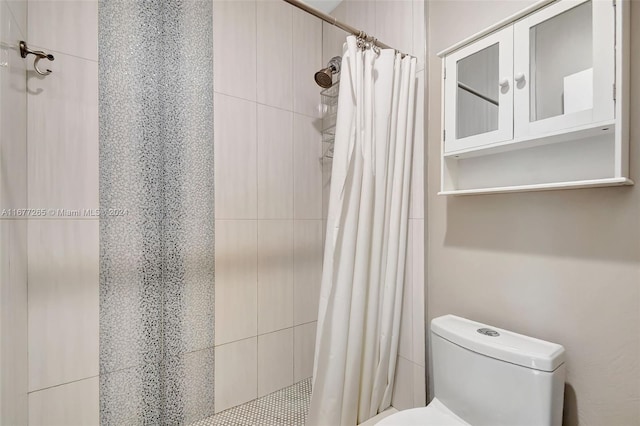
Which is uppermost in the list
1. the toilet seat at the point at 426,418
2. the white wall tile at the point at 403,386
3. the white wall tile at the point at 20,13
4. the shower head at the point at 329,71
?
the shower head at the point at 329,71

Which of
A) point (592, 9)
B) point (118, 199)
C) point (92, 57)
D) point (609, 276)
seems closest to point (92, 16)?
point (92, 57)

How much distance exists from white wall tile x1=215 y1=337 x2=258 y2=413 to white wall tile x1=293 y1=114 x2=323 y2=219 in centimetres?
72

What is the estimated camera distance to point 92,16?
1146 millimetres

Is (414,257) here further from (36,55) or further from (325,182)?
(36,55)

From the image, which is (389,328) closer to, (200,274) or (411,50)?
(200,274)

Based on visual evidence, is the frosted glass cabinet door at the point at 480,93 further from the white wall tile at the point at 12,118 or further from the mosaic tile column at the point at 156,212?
the white wall tile at the point at 12,118

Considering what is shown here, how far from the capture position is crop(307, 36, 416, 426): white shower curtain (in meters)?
1.21

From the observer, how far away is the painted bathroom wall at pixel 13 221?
2.63 feet

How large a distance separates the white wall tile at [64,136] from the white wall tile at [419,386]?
1.48 metres

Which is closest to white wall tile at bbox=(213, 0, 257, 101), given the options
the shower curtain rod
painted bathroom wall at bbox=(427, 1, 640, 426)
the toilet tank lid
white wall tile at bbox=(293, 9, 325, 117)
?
white wall tile at bbox=(293, 9, 325, 117)

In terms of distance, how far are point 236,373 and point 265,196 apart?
0.88 meters

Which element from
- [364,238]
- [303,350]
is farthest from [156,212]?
[303,350]

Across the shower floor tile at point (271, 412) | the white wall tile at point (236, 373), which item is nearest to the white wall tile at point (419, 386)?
the shower floor tile at point (271, 412)

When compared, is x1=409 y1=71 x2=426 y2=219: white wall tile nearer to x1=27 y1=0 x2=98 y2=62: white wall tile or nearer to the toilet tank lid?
the toilet tank lid
